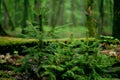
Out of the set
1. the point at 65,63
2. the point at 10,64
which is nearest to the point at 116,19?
the point at 65,63

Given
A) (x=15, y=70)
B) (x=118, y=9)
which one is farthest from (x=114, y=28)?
(x=15, y=70)

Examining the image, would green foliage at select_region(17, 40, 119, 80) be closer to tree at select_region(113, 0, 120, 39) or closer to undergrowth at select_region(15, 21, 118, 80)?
undergrowth at select_region(15, 21, 118, 80)

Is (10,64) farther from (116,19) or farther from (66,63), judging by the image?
(116,19)

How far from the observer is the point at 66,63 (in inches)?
338

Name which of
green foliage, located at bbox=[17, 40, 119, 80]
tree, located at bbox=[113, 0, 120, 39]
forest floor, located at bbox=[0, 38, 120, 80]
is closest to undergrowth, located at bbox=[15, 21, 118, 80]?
green foliage, located at bbox=[17, 40, 119, 80]

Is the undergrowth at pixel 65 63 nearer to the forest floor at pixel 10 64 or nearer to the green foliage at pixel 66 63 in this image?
the green foliage at pixel 66 63

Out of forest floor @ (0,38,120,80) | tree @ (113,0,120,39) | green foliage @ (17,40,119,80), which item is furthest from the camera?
tree @ (113,0,120,39)

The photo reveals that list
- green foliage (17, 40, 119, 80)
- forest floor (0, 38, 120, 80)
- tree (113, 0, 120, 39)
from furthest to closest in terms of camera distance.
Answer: tree (113, 0, 120, 39) → forest floor (0, 38, 120, 80) → green foliage (17, 40, 119, 80)

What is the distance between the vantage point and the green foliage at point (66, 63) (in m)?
8.51

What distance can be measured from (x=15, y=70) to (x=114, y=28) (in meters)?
5.97

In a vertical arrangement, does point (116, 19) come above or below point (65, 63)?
above

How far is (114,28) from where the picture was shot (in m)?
13.0

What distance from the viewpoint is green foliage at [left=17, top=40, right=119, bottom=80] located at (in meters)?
8.51

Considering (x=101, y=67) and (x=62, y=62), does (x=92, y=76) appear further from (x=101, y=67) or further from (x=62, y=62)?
(x=62, y=62)
